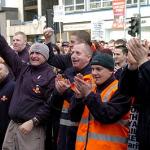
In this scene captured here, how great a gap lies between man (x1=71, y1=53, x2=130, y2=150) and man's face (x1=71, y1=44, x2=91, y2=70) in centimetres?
59

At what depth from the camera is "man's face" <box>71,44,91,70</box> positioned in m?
5.08

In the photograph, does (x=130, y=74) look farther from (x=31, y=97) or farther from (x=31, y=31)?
(x=31, y=31)

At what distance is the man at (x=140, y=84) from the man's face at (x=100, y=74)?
52 centimetres

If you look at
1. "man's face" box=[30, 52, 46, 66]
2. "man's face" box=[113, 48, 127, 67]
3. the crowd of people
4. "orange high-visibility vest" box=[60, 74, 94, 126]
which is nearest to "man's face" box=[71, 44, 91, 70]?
the crowd of people

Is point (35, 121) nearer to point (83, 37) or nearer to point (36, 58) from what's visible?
point (36, 58)

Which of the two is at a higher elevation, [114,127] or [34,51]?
[34,51]

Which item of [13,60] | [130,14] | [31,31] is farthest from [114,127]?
[31,31]

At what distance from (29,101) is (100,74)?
1387mm

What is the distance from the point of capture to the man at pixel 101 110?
412cm

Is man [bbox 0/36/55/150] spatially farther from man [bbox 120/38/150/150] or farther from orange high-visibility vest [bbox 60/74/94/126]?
man [bbox 120/38/150/150]

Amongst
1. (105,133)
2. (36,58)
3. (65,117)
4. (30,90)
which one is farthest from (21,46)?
(105,133)

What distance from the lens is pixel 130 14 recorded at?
113 feet

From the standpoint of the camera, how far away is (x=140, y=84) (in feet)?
12.2

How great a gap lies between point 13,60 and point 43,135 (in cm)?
103
